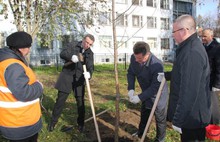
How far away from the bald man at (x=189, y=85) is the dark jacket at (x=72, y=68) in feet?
8.02

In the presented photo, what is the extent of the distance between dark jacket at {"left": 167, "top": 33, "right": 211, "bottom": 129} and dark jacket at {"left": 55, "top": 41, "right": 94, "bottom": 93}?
8.05ft

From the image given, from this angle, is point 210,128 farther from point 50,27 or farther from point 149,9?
point 149,9

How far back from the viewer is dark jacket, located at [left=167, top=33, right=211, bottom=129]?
2.57 metres

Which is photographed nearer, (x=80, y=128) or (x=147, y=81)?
(x=147, y=81)

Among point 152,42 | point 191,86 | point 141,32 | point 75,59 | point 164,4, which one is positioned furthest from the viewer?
point 164,4

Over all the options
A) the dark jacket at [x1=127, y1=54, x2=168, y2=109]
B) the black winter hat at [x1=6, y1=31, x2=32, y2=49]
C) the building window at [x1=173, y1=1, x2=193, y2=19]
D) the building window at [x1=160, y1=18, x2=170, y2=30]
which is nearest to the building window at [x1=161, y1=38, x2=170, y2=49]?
the building window at [x1=160, y1=18, x2=170, y2=30]

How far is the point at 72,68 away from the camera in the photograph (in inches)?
205

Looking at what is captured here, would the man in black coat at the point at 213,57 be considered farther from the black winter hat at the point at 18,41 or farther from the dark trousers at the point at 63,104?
the black winter hat at the point at 18,41

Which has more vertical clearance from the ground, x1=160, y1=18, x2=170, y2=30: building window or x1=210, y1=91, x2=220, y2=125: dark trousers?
x1=160, y1=18, x2=170, y2=30: building window

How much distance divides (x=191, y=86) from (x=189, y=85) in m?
0.02

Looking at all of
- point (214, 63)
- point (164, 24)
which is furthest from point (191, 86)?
point (164, 24)

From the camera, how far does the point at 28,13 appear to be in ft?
28.8

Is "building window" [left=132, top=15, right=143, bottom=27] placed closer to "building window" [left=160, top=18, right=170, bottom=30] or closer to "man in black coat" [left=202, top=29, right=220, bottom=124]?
"building window" [left=160, top=18, right=170, bottom=30]

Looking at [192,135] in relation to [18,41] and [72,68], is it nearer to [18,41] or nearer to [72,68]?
[18,41]
